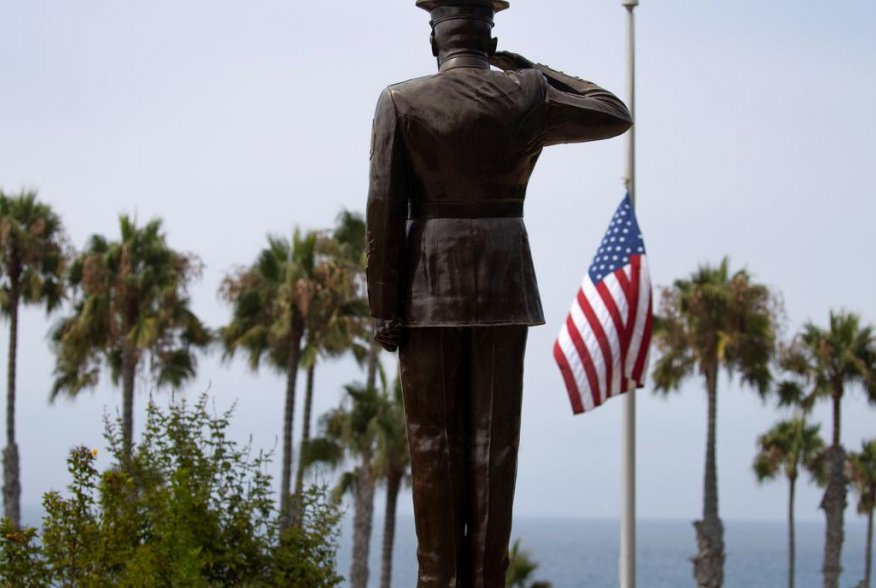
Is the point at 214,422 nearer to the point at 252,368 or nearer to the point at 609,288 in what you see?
the point at 609,288

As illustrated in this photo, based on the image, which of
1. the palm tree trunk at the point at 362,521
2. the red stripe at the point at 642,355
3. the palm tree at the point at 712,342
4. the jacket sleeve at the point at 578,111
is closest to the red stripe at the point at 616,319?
the red stripe at the point at 642,355

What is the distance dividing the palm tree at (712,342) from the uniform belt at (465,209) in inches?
1421

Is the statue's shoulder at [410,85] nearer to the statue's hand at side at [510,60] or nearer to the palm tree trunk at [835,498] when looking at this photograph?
the statue's hand at side at [510,60]

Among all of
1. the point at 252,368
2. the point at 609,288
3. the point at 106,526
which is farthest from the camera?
the point at 252,368

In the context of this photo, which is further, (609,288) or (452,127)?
(609,288)

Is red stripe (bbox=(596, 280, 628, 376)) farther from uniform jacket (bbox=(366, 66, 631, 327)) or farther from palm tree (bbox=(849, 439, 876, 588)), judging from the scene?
palm tree (bbox=(849, 439, 876, 588))

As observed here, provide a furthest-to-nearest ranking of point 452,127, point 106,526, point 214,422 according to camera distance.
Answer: point 214,422
point 106,526
point 452,127

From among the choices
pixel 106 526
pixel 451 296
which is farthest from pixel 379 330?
pixel 106 526

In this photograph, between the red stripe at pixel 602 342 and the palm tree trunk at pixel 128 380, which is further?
the palm tree trunk at pixel 128 380

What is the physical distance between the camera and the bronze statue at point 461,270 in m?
7.24

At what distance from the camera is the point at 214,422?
13969 mm

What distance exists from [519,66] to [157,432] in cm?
763

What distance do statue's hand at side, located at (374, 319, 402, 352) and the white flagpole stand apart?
12.6 metres

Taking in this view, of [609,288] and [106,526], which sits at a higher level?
[609,288]
